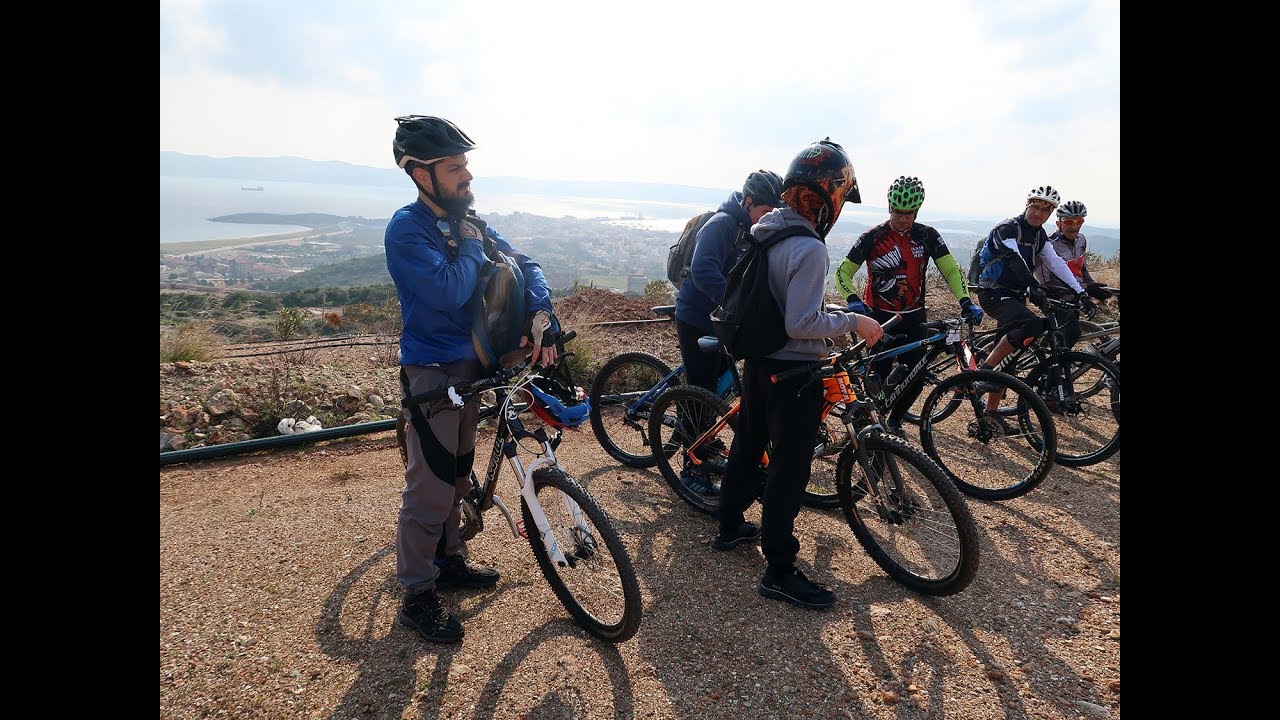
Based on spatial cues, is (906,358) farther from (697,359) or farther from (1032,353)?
(697,359)

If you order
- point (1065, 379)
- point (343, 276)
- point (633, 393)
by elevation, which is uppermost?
point (343, 276)

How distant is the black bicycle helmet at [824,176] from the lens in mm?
3068

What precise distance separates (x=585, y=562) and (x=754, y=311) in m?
1.55

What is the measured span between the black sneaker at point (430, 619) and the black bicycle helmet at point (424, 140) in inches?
83.7

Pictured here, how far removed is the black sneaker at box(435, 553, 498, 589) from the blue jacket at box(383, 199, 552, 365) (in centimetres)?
124

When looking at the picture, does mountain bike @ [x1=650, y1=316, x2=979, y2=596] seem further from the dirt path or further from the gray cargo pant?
the gray cargo pant

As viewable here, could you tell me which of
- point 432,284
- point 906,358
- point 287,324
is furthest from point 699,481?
point 287,324

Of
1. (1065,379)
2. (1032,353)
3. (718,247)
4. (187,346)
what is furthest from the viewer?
(187,346)

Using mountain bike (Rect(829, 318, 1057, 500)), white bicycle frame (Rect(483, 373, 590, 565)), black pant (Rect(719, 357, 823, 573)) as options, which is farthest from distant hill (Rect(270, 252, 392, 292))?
black pant (Rect(719, 357, 823, 573))

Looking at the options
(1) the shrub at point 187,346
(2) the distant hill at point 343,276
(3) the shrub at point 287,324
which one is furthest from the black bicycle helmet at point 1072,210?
(2) the distant hill at point 343,276

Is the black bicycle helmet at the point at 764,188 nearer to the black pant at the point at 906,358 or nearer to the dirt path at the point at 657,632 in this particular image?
the black pant at the point at 906,358

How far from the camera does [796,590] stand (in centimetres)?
339
